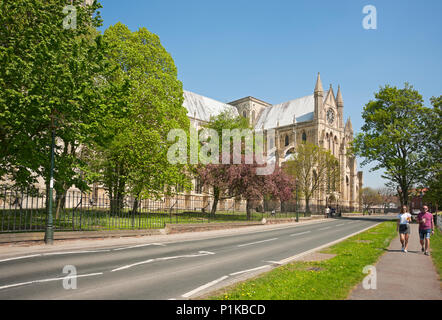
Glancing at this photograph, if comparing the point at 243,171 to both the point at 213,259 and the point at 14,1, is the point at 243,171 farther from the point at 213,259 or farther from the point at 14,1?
the point at 14,1

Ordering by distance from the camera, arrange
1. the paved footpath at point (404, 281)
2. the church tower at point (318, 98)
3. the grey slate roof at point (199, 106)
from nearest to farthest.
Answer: the paved footpath at point (404, 281), the grey slate roof at point (199, 106), the church tower at point (318, 98)

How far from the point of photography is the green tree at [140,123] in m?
22.7

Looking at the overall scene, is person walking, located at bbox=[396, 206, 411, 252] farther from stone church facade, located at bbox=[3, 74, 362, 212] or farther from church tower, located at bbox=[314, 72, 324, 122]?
church tower, located at bbox=[314, 72, 324, 122]

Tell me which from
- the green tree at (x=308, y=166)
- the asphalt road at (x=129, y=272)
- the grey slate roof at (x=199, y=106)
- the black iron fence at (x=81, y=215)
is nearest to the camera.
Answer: the asphalt road at (x=129, y=272)

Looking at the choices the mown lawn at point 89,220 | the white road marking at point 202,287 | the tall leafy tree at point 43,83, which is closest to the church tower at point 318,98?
the mown lawn at point 89,220

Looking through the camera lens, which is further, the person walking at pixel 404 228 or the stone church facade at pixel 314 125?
the stone church facade at pixel 314 125

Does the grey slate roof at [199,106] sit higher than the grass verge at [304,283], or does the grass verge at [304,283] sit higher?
the grey slate roof at [199,106]

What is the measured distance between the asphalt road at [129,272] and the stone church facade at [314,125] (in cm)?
5027

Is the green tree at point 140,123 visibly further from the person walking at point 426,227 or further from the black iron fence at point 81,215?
the person walking at point 426,227

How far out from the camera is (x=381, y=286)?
6434 mm

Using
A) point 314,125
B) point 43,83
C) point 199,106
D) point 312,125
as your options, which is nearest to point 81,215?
point 43,83

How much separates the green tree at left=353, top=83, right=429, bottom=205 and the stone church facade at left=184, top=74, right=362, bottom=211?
2216 centimetres

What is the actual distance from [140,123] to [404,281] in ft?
69.0
